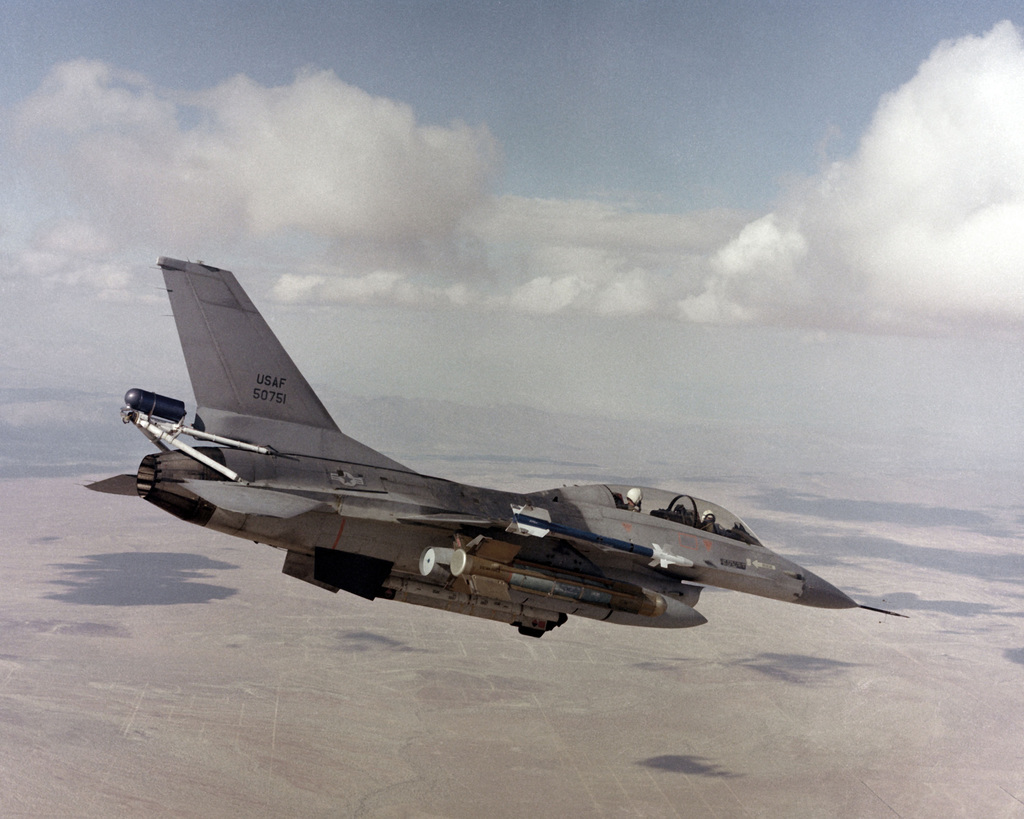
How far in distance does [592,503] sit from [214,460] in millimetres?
7062

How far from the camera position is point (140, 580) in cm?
14050

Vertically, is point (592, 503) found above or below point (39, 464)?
above

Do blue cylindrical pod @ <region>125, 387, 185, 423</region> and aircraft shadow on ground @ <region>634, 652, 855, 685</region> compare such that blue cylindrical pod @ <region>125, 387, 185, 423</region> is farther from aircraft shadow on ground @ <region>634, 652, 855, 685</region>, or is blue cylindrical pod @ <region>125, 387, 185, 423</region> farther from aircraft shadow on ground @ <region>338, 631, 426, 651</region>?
aircraft shadow on ground @ <region>338, 631, 426, 651</region>

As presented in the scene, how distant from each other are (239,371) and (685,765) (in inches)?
3345

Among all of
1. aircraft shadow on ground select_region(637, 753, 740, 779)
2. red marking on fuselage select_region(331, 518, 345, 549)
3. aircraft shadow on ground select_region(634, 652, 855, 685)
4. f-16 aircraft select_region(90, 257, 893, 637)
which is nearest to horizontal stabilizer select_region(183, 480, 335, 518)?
f-16 aircraft select_region(90, 257, 893, 637)

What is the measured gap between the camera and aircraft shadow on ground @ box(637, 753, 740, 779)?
87.2m

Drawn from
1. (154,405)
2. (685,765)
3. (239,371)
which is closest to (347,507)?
(239,371)

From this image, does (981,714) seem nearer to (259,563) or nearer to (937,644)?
(937,644)

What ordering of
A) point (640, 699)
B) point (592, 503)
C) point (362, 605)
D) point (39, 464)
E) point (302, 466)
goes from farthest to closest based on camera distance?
point (39, 464)
point (362, 605)
point (640, 699)
point (592, 503)
point (302, 466)

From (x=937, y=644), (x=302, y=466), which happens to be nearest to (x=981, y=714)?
(x=937, y=644)

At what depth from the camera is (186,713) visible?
88375 millimetres

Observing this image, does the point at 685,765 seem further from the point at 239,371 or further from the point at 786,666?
the point at 239,371

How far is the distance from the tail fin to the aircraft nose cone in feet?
32.2

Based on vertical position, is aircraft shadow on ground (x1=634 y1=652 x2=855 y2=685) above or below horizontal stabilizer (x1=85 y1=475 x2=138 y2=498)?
below
